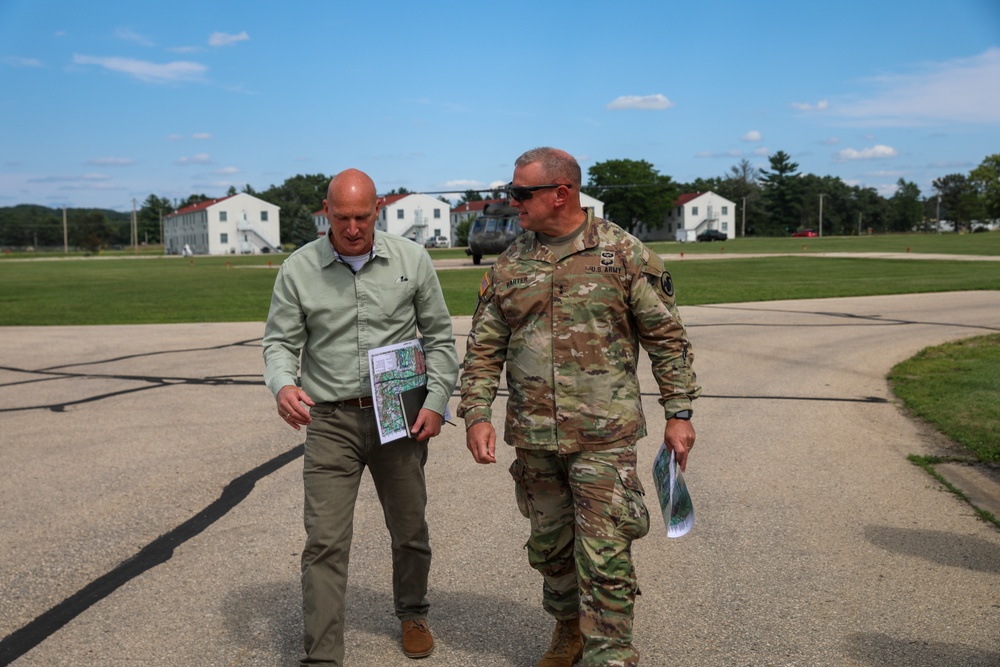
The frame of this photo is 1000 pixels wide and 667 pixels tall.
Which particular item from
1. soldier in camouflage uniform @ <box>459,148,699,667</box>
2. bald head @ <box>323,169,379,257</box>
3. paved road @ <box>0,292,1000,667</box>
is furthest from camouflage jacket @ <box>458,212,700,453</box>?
paved road @ <box>0,292,1000,667</box>

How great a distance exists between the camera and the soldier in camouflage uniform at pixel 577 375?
347 centimetres

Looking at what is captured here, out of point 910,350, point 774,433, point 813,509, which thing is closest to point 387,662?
point 813,509

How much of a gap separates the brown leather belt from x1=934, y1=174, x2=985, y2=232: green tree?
140m

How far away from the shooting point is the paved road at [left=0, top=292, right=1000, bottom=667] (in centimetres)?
393

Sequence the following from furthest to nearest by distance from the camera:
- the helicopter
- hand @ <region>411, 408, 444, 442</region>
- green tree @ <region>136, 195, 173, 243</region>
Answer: green tree @ <region>136, 195, 173, 243</region> < the helicopter < hand @ <region>411, 408, 444, 442</region>

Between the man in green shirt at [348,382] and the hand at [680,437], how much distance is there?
2.99 feet

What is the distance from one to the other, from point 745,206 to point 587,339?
152 m

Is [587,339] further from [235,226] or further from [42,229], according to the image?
[42,229]

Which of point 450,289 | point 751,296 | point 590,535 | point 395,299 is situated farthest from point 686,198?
point 590,535

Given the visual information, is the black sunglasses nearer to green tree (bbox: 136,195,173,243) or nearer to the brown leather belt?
the brown leather belt

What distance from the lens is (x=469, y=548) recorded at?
16.8 ft

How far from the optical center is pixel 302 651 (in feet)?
12.8

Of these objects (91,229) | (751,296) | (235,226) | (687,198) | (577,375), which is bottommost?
(751,296)

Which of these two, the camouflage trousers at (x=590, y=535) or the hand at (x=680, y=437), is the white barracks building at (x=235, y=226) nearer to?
the camouflage trousers at (x=590, y=535)
